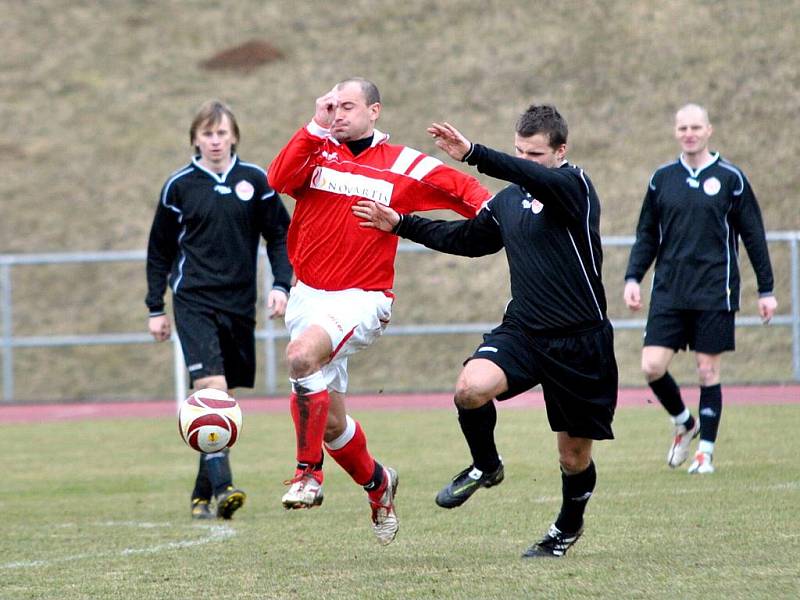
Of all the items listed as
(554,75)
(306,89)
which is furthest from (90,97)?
(554,75)

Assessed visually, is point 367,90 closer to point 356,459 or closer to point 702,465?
point 356,459

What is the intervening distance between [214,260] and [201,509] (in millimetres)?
1442

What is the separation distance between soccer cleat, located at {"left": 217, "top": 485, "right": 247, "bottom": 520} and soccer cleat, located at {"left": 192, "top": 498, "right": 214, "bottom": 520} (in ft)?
0.52

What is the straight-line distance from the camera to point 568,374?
561 cm

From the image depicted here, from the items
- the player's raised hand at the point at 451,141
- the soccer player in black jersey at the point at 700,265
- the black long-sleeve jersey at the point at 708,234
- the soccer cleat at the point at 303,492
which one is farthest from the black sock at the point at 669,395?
the player's raised hand at the point at 451,141

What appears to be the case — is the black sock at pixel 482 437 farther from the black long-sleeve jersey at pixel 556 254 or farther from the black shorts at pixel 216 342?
the black shorts at pixel 216 342

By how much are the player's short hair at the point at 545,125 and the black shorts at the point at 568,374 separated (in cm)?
83

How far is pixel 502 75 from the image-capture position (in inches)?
1059

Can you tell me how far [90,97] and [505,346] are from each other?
2390 cm

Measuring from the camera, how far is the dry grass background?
66.9 ft

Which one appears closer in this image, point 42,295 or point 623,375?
point 623,375

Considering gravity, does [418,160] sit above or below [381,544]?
above

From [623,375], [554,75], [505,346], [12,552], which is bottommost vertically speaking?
[623,375]

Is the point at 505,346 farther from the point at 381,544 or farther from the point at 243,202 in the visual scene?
the point at 243,202
